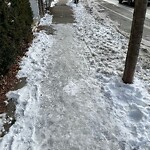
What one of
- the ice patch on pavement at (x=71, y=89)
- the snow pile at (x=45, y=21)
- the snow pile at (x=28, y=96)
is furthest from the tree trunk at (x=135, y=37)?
the snow pile at (x=45, y=21)

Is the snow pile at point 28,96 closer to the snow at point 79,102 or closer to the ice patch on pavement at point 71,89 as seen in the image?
the snow at point 79,102

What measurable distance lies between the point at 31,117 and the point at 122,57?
13.6 ft

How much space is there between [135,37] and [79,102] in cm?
187

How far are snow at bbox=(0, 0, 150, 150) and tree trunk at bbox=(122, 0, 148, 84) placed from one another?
0.29 m

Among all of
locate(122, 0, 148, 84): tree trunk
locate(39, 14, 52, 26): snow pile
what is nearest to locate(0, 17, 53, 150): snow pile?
locate(122, 0, 148, 84): tree trunk

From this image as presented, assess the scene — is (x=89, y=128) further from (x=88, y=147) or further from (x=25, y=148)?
(x=25, y=148)

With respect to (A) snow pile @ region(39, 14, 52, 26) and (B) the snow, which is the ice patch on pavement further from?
(A) snow pile @ region(39, 14, 52, 26)

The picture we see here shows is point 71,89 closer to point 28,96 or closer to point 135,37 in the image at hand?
point 28,96

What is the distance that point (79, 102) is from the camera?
552 cm

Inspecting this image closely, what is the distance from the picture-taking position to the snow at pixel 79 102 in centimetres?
434

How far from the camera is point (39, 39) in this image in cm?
1016

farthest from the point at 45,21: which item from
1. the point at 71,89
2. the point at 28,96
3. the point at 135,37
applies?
the point at 135,37

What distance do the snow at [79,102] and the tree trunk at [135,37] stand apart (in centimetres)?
29

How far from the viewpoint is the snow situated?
4.34 metres
